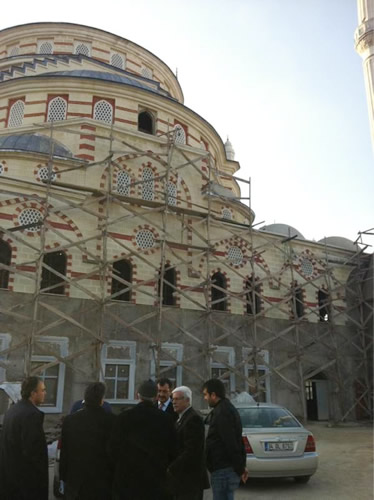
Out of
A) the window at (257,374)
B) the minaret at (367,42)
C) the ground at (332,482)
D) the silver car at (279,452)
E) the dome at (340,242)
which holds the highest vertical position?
the minaret at (367,42)

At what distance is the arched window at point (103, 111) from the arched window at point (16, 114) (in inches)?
116

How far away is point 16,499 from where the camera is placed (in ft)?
12.4

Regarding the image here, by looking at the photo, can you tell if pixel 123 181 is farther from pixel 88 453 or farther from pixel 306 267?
pixel 88 453

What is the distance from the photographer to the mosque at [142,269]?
12.8 metres

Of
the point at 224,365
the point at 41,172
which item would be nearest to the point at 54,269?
the point at 41,172

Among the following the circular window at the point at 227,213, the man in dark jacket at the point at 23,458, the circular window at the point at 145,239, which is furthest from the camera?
the circular window at the point at 227,213

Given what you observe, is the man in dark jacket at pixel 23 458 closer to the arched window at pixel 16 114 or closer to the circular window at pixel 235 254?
the circular window at pixel 235 254

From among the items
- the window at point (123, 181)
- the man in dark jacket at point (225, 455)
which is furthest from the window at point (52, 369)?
the man in dark jacket at point (225, 455)

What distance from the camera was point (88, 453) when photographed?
382cm

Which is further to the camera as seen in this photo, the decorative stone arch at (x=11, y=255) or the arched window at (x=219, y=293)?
the arched window at (x=219, y=293)

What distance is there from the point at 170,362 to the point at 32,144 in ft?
29.3

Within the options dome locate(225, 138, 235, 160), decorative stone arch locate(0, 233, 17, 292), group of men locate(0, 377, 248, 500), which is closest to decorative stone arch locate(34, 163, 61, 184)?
decorative stone arch locate(0, 233, 17, 292)

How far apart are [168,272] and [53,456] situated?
974cm

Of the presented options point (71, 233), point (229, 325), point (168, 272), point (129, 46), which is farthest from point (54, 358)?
point (129, 46)
